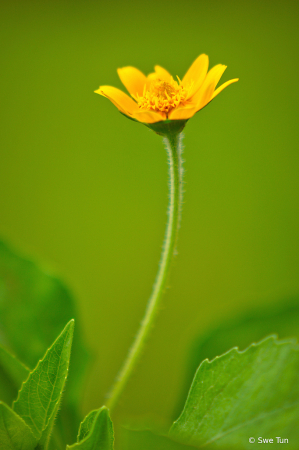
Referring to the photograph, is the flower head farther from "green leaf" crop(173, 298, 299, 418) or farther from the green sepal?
"green leaf" crop(173, 298, 299, 418)

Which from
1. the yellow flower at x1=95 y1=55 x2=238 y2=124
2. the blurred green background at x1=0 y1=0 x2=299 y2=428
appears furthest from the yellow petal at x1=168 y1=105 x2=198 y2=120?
the blurred green background at x1=0 y1=0 x2=299 y2=428

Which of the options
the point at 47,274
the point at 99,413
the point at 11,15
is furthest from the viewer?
the point at 11,15

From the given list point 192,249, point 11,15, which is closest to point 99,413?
point 192,249

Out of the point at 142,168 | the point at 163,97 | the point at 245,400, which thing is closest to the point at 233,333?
the point at 245,400

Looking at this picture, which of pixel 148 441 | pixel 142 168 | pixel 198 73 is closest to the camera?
pixel 148 441

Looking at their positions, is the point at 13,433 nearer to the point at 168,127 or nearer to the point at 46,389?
the point at 46,389

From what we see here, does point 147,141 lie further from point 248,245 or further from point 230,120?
point 248,245

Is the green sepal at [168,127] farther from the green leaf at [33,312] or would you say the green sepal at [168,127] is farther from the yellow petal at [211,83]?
the green leaf at [33,312]
